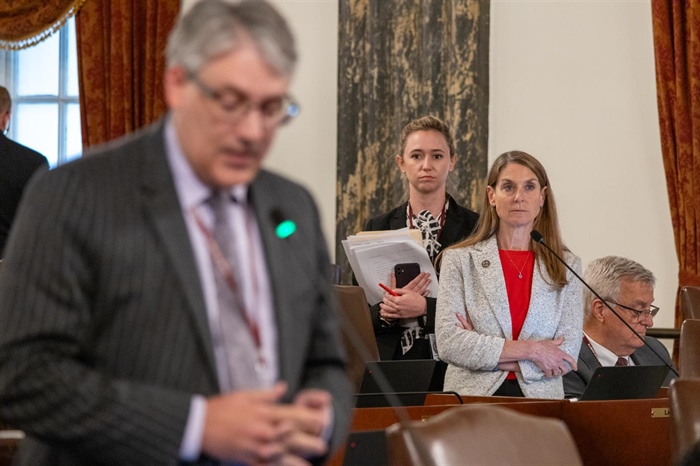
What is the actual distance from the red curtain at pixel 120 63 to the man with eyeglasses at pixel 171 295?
17.5 ft

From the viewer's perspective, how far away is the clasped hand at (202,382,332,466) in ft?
4.41

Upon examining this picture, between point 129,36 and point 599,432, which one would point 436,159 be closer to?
point 599,432

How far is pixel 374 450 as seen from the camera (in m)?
2.64

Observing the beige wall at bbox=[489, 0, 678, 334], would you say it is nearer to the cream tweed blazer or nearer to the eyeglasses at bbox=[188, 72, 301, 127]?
the cream tweed blazer

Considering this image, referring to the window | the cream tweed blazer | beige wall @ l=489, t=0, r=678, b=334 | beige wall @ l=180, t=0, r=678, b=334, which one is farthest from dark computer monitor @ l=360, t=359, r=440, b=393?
the window

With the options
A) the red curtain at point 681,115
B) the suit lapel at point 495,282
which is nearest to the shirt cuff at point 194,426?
the suit lapel at point 495,282

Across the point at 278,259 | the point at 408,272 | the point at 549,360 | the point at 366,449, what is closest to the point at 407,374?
the point at 366,449

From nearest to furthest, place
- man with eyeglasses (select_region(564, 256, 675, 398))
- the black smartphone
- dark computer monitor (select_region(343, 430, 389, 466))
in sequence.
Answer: dark computer monitor (select_region(343, 430, 389, 466)) → the black smartphone → man with eyeglasses (select_region(564, 256, 675, 398))

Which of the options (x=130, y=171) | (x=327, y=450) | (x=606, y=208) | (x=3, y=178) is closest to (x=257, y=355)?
(x=327, y=450)

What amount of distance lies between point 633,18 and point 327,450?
5320mm

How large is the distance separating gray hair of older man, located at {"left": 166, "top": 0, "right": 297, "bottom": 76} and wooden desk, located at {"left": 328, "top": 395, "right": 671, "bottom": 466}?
1944mm

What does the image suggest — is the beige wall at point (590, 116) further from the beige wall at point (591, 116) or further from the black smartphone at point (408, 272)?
the black smartphone at point (408, 272)

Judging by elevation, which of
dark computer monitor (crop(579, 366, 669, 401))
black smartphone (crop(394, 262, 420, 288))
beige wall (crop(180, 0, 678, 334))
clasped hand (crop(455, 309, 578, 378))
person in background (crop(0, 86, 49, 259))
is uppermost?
beige wall (crop(180, 0, 678, 334))

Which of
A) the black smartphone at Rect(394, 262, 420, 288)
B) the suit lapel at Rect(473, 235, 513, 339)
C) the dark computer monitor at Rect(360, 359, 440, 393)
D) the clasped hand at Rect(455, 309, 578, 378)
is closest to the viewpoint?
the dark computer monitor at Rect(360, 359, 440, 393)
